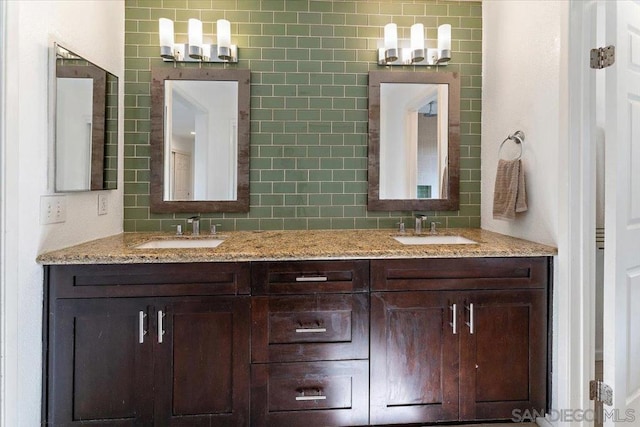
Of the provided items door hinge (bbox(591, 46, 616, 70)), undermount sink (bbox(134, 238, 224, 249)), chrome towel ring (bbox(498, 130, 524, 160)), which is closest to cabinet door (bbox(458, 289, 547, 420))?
chrome towel ring (bbox(498, 130, 524, 160))

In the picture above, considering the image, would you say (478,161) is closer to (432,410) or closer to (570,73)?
(570,73)

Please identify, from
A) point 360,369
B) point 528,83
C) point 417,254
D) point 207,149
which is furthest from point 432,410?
point 207,149

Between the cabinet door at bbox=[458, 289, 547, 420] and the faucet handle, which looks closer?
the cabinet door at bbox=[458, 289, 547, 420]

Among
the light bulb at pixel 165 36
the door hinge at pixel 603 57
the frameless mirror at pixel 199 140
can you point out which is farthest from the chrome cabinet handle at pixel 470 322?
the light bulb at pixel 165 36

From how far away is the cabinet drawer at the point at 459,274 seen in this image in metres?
1.80

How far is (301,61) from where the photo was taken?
246 centimetres

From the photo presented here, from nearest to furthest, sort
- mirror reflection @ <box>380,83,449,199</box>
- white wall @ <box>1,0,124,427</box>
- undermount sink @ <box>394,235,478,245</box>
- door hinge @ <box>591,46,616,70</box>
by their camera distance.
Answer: white wall @ <box>1,0,124,427</box>, door hinge @ <box>591,46,616,70</box>, undermount sink @ <box>394,235,478,245</box>, mirror reflection @ <box>380,83,449,199</box>

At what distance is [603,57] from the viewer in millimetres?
1641

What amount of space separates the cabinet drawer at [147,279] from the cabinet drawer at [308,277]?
0.07m

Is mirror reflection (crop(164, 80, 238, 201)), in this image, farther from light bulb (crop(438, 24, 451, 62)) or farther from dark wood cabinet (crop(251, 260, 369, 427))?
light bulb (crop(438, 24, 451, 62))

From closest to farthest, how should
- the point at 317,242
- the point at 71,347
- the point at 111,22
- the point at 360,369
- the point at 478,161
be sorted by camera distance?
the point at 71,347
the point at 360,369
the point at 317,242
the point at 111,22
the point at 478,161

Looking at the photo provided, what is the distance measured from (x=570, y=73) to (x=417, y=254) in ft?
3.56

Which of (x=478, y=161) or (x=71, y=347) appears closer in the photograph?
(x=71, y=347)

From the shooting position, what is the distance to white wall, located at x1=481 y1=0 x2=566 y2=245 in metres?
1.87
